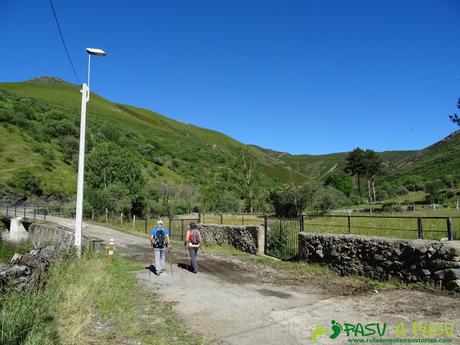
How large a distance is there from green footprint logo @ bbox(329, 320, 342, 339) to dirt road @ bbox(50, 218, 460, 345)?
8 cm

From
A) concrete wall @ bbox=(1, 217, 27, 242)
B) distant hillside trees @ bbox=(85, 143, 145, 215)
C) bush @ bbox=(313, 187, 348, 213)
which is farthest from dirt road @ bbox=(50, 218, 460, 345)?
bush @ bbox=(313, 187, 348, 213)

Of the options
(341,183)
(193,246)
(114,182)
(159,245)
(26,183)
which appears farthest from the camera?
(341,183)

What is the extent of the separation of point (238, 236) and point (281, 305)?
1013cm

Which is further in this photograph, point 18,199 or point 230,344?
point 18,199

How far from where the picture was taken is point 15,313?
19.8ft

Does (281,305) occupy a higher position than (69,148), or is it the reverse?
(69,148)

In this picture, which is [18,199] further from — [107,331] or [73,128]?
[107,331]

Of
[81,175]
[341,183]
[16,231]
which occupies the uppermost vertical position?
[341,183]

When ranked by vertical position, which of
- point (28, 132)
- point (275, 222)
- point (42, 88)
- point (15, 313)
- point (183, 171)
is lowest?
point (15, 313)

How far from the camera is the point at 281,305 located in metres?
8.24

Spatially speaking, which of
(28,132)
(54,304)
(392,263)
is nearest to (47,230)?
(54,304)

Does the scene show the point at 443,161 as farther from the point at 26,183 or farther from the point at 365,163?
the point at 26,183

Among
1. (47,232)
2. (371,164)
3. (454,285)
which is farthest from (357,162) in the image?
Result: (454,285)

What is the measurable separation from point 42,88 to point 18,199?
96032 mm
